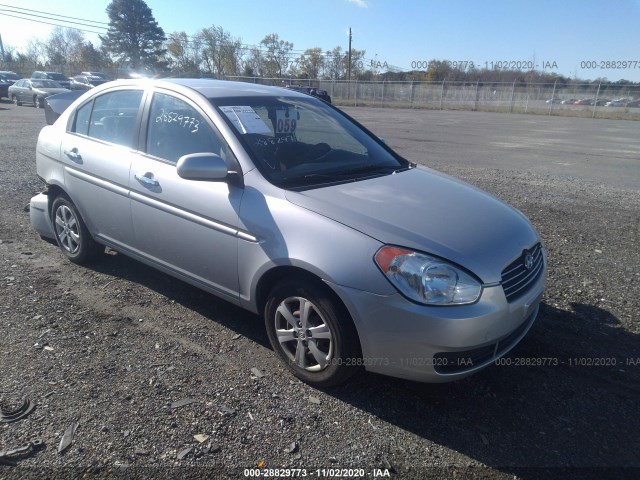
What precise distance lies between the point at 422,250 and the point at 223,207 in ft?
4.49

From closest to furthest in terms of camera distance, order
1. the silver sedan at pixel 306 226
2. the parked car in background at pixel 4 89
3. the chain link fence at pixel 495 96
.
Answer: the silver sedan at pixel 306 226
the parked car in background at pixel 4 89
the chain link fence at pixel 495 96

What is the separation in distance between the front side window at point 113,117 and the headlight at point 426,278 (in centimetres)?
249

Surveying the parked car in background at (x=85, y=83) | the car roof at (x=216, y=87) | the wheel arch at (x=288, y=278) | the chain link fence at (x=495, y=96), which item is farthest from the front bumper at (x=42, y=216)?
the chain link fence at (x=495, y=96)

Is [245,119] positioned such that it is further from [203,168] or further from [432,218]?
[432,218]

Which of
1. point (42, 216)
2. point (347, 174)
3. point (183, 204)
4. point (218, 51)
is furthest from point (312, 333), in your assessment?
point (218, 51)

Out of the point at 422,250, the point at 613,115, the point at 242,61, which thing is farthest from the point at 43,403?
the point at 242,61

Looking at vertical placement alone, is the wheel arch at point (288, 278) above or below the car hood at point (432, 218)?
below

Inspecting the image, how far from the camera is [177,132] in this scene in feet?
12.1

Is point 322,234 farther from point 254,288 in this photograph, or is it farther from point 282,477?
point 282,477

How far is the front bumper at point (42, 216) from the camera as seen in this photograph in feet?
16.5

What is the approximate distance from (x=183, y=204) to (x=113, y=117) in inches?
55.7

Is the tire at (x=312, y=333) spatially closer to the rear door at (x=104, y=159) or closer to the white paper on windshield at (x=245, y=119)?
the white paper on windshield at (x=245, y=119)

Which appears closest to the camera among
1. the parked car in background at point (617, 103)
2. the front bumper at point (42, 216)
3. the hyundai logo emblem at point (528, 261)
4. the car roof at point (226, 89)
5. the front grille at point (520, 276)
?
the front grille at point (520, 276)

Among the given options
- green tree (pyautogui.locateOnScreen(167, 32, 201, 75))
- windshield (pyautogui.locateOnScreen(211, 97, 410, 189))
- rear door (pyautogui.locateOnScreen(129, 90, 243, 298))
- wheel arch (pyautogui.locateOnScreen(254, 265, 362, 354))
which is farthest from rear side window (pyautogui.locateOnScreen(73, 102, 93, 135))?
green tree (pyautogui.locateOnScreen(167, 32, 201, 75))
